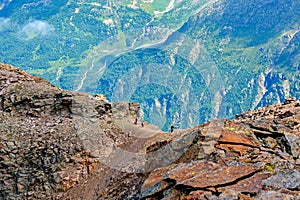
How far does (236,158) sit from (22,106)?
39.0 meters

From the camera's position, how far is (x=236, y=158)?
1380 inches

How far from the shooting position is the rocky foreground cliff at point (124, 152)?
1252 inches

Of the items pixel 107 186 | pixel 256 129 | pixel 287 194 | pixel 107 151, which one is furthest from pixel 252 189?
pixel 107 151

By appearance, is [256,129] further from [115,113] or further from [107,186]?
[115,113]

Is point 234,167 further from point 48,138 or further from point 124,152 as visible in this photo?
point 48,138

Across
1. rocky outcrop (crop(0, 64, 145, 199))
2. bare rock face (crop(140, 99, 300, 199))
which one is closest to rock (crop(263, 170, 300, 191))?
bare rock face (crop(140, 99, 300, 199))

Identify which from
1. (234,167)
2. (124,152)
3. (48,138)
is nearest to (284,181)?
(234,167)

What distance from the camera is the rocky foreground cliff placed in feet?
104

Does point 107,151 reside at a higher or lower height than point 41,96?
lower

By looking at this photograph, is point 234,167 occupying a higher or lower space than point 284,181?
higher

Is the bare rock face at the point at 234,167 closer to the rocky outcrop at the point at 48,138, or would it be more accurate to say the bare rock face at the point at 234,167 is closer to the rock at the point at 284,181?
the rock at the point at 284,181

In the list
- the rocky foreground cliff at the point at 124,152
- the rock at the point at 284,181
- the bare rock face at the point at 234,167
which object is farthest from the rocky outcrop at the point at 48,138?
the rock at the point at 284,181

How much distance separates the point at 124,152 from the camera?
60.9 meters

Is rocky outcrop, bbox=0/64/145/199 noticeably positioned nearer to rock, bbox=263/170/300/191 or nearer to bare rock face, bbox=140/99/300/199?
bare rock face, bbox=140/99/300/199
